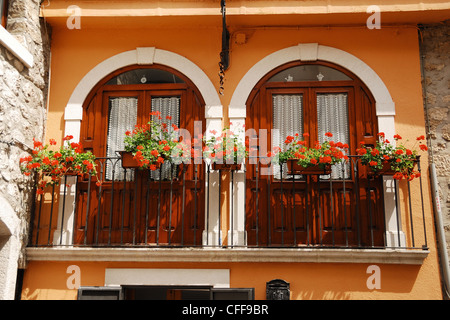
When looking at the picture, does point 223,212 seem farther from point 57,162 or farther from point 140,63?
point 140,63

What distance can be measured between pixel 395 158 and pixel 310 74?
65.3 inches

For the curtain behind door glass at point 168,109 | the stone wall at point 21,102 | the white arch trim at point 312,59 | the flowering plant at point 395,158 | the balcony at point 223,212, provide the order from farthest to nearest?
the curtain behind door glass at point 168,109
the white arch trim at point 312,59
the balcony at point 223,212
the flowering plant at point 395,158
the stone wall at point 21,102

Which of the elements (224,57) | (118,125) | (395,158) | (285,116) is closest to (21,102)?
(118,125)

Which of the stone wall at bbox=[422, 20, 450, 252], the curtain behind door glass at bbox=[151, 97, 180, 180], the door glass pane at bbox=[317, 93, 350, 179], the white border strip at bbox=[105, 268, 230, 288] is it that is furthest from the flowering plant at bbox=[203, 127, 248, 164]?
the stone wall at bbox=[422, 20, 450, 252]

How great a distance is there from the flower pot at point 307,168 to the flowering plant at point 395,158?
0.46 m

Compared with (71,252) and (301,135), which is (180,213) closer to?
(71,252)

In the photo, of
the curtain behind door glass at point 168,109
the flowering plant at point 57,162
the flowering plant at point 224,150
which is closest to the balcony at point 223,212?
the flowering plant at point 57,162

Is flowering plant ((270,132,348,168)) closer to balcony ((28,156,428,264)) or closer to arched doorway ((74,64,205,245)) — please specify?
balcony ((28,156,428,264))

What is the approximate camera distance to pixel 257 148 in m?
6.83

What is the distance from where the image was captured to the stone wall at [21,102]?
20.0 feet

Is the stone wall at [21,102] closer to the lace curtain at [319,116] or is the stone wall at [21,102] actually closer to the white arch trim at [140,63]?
the white arch trim at [140,63]

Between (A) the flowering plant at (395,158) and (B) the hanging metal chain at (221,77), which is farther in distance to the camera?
(B) the hanging metal chain at (221,77)

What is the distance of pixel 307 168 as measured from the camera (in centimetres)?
627

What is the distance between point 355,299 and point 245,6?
3935 millimetres
